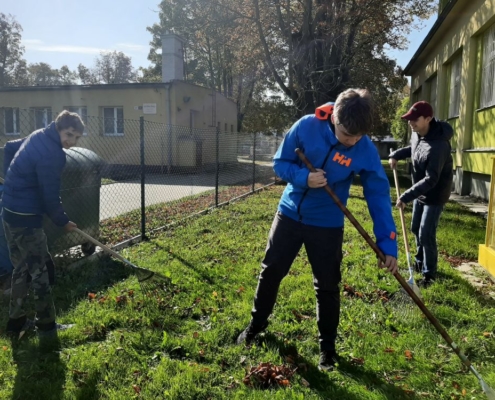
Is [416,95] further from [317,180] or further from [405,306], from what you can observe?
[317,180]

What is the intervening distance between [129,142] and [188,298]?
16.4 m

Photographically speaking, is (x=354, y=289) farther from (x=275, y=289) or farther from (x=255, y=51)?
(x=255, y=51)

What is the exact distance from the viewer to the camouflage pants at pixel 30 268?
129 inches

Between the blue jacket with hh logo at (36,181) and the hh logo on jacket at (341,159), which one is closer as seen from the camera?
the hh logo on jacket at (341,159)

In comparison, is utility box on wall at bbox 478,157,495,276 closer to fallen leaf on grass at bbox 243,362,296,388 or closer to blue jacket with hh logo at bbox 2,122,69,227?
fallen leaf on grass at bbox 243,362,296,388

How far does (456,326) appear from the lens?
362 cm

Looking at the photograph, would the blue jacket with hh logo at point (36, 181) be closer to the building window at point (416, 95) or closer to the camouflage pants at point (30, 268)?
the camouflage pants at point (30, 268)

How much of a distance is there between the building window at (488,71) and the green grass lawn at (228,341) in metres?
6.80

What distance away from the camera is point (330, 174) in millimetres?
2797

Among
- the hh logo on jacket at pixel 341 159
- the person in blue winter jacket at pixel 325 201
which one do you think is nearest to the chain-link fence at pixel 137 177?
the person in blue winter jacket at pixel 325 201

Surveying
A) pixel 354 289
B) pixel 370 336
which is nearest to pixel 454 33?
pixel 354 289

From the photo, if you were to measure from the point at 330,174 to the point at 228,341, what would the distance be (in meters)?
1.60

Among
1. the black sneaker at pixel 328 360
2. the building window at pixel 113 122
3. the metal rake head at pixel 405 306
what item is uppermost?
the building window at pixel 113 122

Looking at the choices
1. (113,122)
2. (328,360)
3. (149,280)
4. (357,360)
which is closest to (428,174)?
(357,360)
